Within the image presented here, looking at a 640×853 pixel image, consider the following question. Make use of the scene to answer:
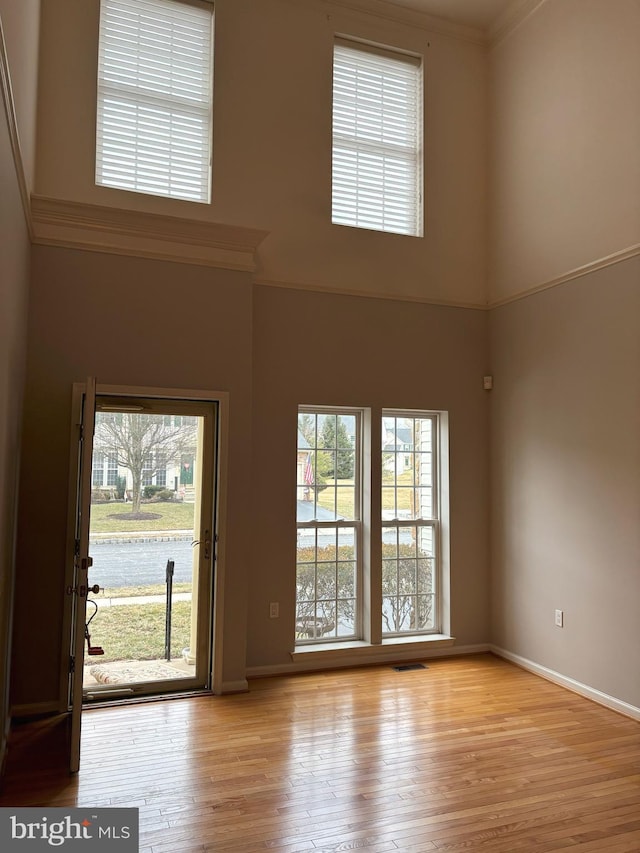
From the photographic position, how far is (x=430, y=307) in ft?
17.3

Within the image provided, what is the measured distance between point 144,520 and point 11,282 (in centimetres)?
181

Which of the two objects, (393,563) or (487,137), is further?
(487,137)

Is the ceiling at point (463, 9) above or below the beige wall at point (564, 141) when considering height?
above

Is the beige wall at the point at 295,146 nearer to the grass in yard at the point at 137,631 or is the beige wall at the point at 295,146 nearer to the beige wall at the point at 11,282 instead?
the beige wall at the point at 11,282

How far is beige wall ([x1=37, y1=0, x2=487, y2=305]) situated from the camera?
4.31 m

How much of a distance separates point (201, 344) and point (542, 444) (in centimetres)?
265

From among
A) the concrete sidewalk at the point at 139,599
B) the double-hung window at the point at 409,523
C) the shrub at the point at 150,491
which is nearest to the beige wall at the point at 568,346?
the double-hung window at the point at 409,523

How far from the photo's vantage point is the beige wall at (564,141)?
4125mm

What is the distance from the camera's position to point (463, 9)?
5.25 m

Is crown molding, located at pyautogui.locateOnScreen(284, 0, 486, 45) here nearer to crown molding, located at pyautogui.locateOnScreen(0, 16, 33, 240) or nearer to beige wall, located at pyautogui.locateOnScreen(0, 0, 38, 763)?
beige wall, located at pyautogui.locateOnScreen(0, 0, 38, 763)

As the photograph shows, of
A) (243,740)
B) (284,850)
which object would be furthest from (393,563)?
(284,850)

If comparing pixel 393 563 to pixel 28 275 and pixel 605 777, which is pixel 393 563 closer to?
pixel 605 777

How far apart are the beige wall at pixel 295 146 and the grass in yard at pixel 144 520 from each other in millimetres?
1861

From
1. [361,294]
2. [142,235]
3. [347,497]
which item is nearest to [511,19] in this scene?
[361,294]
